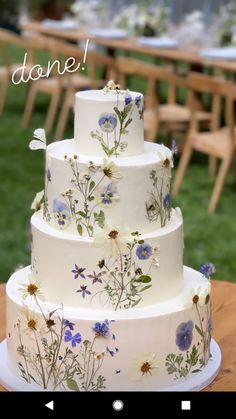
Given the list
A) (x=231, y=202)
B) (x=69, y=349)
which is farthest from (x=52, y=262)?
(x=231, y=202)

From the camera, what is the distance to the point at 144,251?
194 cm

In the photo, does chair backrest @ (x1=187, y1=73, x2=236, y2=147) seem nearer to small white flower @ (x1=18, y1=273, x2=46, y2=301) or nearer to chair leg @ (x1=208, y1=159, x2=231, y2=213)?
chair leg @ (x1=208, y1=159, x2=231, y2=213)

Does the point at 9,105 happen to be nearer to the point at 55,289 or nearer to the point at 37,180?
the point at 37,180

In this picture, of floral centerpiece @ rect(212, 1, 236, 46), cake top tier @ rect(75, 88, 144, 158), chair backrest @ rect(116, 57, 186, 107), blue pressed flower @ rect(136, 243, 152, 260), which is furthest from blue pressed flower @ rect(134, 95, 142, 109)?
floral centerpiece @ rect(212, 1, 236, 46)

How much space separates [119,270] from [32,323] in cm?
25

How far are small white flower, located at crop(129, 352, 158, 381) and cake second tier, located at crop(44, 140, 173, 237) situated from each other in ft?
0.99

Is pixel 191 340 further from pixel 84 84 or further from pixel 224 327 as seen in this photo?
pixel 84 84

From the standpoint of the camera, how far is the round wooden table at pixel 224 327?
80.4 inches

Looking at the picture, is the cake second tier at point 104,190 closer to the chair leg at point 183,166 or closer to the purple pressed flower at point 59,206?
the purple pressed flower at point 59,206

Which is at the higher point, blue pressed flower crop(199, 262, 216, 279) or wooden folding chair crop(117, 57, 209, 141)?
blue pressed flower crop(199, 262, 216, 279)

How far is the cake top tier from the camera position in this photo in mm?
1930

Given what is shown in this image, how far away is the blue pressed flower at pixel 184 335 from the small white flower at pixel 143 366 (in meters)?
0.08

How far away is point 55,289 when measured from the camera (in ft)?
6.48

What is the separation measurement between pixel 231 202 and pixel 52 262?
12.4 feet
